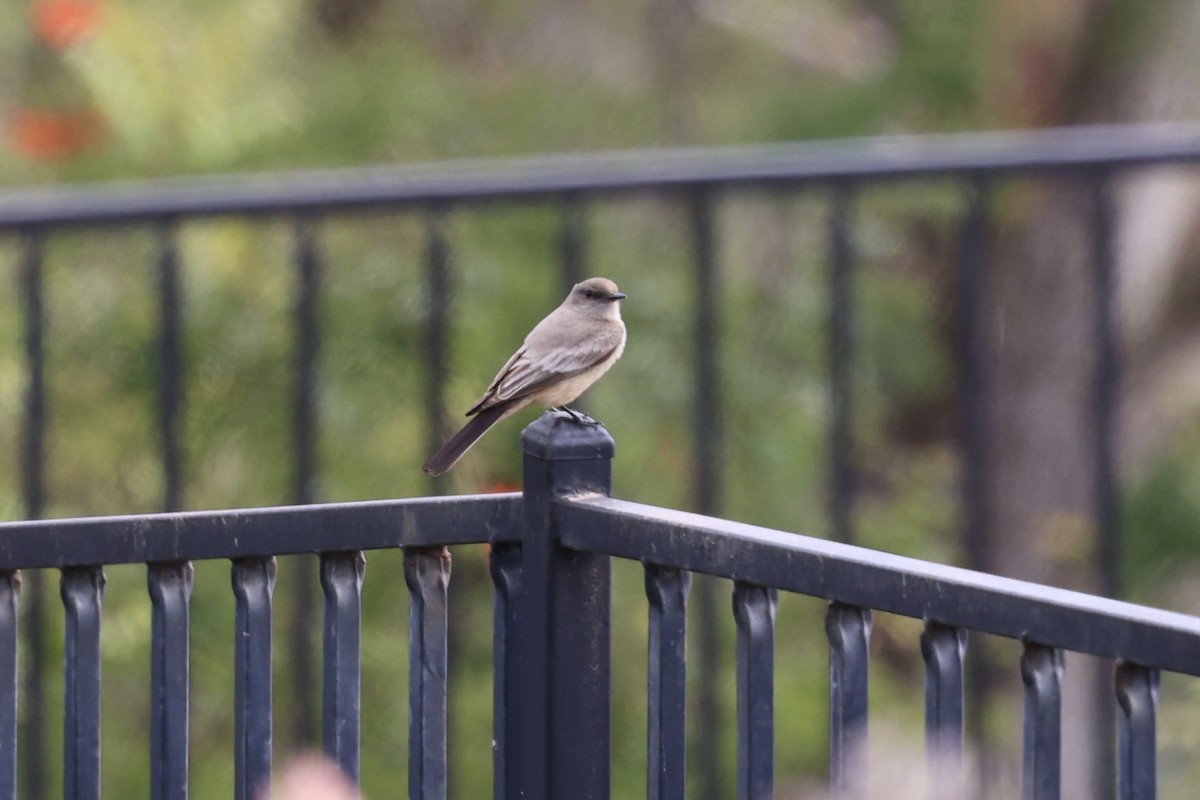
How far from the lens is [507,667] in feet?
8.56

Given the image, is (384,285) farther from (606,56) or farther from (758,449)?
(606,56)

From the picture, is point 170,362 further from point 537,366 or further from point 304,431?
point 537,366

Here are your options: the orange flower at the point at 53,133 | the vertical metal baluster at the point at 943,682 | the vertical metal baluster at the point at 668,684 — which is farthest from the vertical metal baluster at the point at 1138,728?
the orange flower at the point at 53,133

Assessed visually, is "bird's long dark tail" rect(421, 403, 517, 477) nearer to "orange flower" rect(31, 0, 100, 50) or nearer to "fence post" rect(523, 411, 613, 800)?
"fence post" rect(523, 411, 613, 800)

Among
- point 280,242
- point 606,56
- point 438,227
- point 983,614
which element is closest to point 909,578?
point 983,614

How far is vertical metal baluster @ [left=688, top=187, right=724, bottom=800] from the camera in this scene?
4.35 meters

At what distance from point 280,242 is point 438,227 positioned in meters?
1.81

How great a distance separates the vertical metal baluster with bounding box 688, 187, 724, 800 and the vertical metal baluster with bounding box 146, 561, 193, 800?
6.41ft

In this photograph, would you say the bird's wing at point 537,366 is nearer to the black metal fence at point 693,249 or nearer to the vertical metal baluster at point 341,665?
the black metal fence at point 693,249

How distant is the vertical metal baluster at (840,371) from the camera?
4.40 m

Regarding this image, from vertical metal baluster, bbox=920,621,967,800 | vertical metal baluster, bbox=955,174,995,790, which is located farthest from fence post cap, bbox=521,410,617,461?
vertical metal baluster, bbox=955,174,995,790

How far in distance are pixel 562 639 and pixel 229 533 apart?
467 millimetres

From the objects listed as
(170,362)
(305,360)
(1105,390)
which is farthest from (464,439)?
(1105,390)

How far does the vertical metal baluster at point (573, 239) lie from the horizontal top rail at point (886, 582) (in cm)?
179
